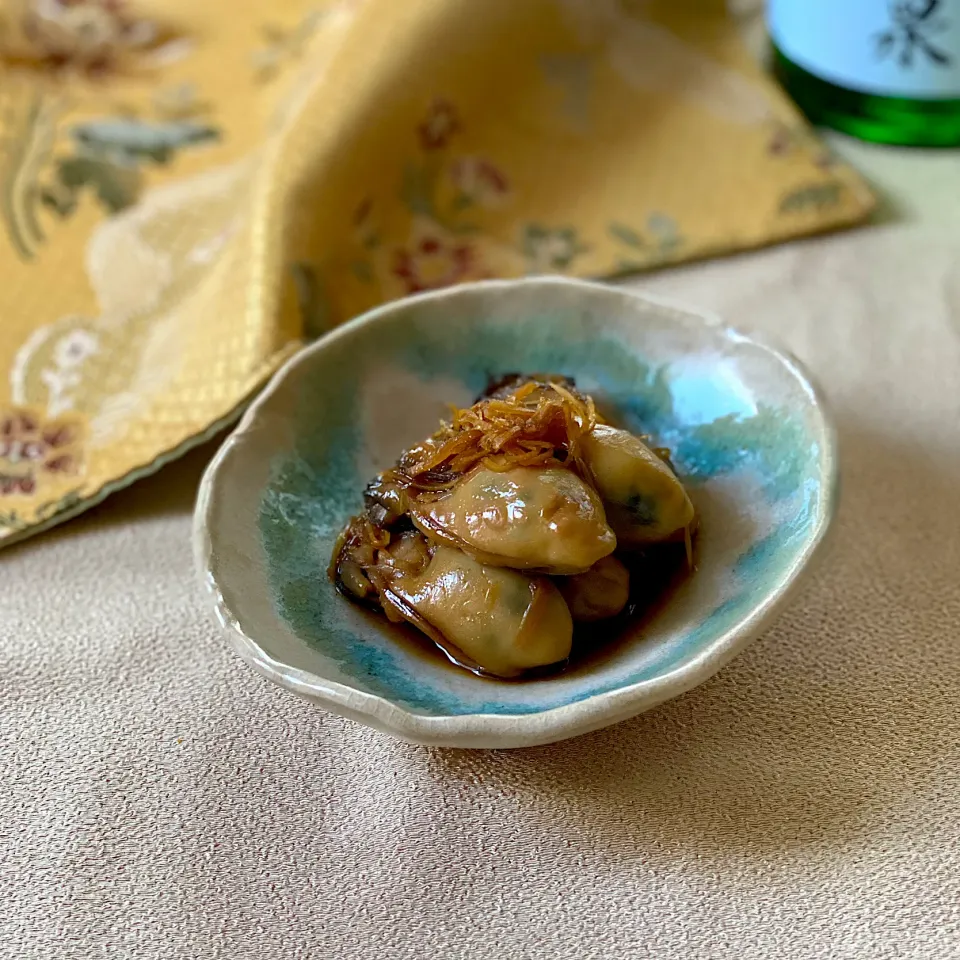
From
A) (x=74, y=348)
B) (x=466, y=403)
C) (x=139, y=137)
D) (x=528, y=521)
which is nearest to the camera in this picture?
(x=528, y=521)

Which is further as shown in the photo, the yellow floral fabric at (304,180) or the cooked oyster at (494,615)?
the yellow floral fabric at (304,180)

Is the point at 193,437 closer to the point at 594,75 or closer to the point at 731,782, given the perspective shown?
the point at 731,782

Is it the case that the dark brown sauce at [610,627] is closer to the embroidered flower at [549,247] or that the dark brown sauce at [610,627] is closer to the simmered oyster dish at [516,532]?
the simmered oyster dish at [516,532]

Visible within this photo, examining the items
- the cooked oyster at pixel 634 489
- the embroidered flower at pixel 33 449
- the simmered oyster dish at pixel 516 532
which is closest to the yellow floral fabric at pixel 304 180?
the embroidered flower at pixel 33 449

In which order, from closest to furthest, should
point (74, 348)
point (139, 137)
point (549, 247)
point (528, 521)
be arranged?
point (528, 521) < point (74, 348) < point (549, 247) < point (139, 137)

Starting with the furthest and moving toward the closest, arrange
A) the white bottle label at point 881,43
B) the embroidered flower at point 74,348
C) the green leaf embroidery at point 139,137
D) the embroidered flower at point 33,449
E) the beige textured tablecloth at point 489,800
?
the green leaf embroidery at point 139,137
the white bottle label at point 881,43
the embroidered flower at point 74,348
the embroidered flower at point 33,449
the beige textured tablecloth at point 489,800

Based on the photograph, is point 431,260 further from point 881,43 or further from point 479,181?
point 881,43

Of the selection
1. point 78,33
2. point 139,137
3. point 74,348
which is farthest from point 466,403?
point 78,33

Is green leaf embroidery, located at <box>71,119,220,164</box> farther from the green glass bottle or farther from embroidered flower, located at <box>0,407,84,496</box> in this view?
the green glass bottle
